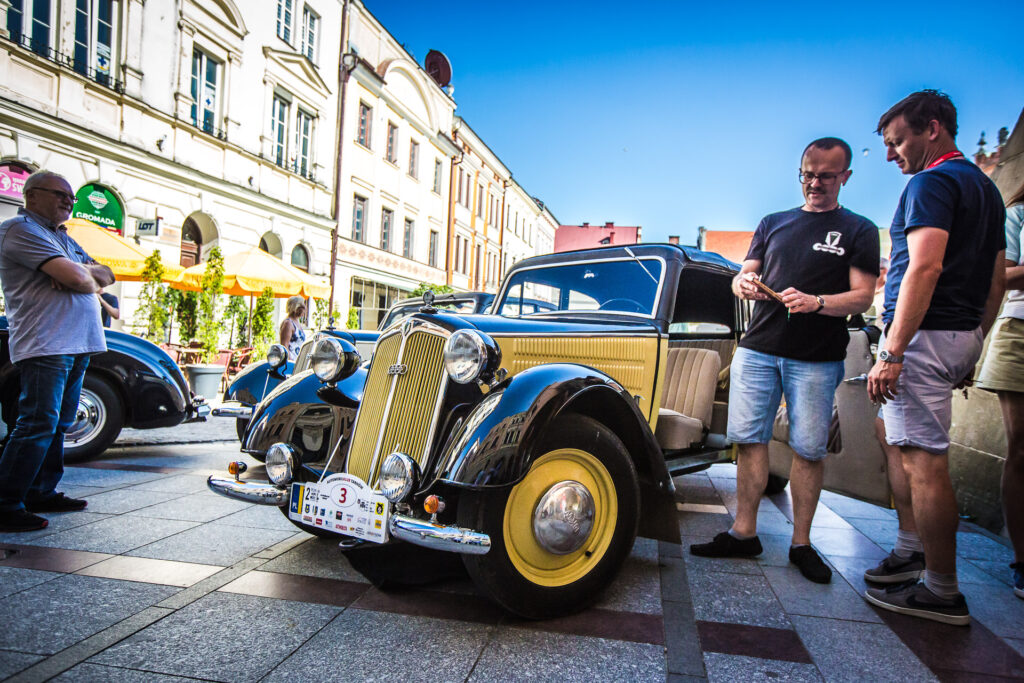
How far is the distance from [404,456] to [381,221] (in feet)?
60.4

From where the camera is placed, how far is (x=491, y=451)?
2053 millimetres

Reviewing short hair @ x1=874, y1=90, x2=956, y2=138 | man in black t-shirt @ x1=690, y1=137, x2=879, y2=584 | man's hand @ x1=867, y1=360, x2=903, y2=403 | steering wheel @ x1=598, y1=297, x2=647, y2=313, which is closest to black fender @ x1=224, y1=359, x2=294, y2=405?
steering wheel @ x1=598, y1=297, x2=647, y2=313

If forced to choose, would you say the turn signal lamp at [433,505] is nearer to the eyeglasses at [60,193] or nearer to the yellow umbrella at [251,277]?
the eyeglasses at [60,193]

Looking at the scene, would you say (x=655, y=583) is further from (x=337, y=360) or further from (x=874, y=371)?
(x=337, y=360)

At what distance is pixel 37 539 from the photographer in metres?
2.83

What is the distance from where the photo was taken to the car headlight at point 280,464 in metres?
2.48

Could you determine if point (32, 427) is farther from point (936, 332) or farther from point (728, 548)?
point (936, 332)

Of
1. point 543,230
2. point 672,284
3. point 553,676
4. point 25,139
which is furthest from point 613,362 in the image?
point 543,230

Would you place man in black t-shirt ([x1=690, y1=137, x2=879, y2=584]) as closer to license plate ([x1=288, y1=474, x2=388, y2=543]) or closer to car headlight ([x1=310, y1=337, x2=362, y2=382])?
license plate ([x1=288, y1=474, x2=388, y2=543])

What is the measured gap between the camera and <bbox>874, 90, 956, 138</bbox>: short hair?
2367mm

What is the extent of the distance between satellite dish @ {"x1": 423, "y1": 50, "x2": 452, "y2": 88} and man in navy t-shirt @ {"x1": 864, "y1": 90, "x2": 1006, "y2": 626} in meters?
24.0

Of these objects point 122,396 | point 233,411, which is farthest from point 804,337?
point 122,396

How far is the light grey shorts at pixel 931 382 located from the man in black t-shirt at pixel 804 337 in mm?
466

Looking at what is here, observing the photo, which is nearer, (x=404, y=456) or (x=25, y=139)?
(x=404, y=456)
